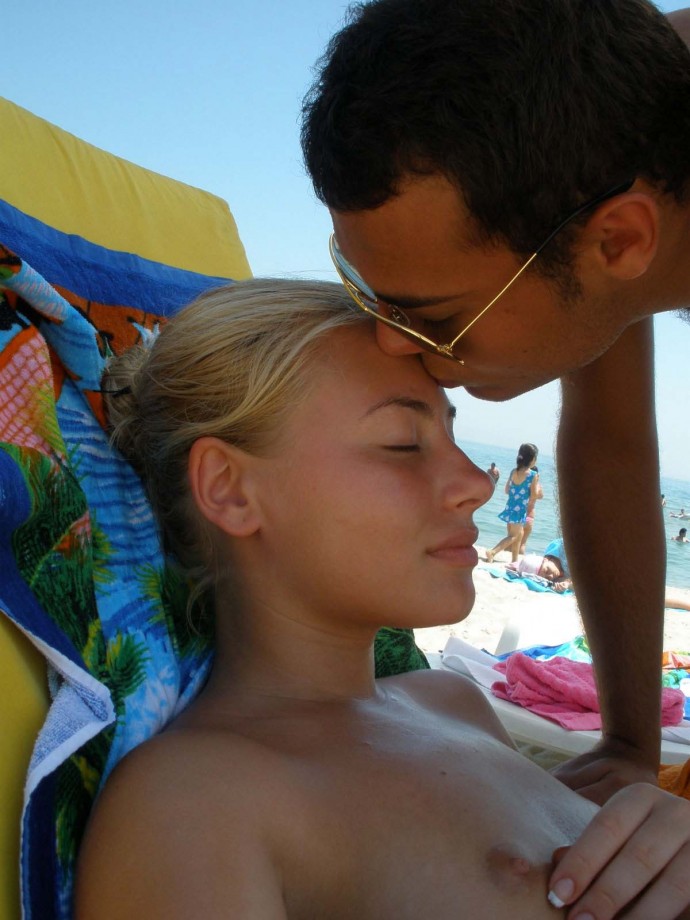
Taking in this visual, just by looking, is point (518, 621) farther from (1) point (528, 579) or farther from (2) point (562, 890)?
(1) point (528, 579)

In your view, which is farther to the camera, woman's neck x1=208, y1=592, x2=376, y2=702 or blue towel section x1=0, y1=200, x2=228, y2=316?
blue towel section x1=0, y1=200, x2=228, y2=316

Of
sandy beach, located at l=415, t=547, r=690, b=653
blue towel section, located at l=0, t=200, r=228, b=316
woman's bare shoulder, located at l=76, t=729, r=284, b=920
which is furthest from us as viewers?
sandy beach, located at l=415, t=547, r=690, b=653

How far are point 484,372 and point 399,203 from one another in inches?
18.2

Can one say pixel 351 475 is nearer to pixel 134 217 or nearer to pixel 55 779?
pixel 55 779

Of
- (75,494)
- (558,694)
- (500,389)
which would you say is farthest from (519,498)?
(75,494)

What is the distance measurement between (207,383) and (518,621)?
14.1ft

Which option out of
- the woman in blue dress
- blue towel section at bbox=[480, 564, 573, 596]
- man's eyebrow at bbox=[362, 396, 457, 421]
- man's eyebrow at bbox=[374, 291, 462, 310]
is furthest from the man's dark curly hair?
the woman in blue dress

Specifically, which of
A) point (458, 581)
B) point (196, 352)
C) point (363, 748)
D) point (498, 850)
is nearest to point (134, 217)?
point (196, 352)

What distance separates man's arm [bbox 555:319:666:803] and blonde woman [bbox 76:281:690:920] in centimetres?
50

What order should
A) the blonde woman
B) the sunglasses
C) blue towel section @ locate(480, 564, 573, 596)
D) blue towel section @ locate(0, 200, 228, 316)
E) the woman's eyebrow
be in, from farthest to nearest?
blue towel section @ locate(480, 564, 573, 596) → blue towel section @ locate(0, 200, 228, 316) → the woman's eyebrow → the sunglasses → the blonde woman

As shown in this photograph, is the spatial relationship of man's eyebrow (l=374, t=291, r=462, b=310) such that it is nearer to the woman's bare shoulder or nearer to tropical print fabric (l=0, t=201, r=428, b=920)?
tropical print fabric (l=0, t=201, r=428, b=920)

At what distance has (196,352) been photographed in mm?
2004

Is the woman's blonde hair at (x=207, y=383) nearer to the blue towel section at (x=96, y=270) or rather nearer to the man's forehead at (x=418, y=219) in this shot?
the blue towel section at (x=96, y=270)

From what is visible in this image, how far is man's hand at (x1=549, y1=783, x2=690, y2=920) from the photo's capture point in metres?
1.50
